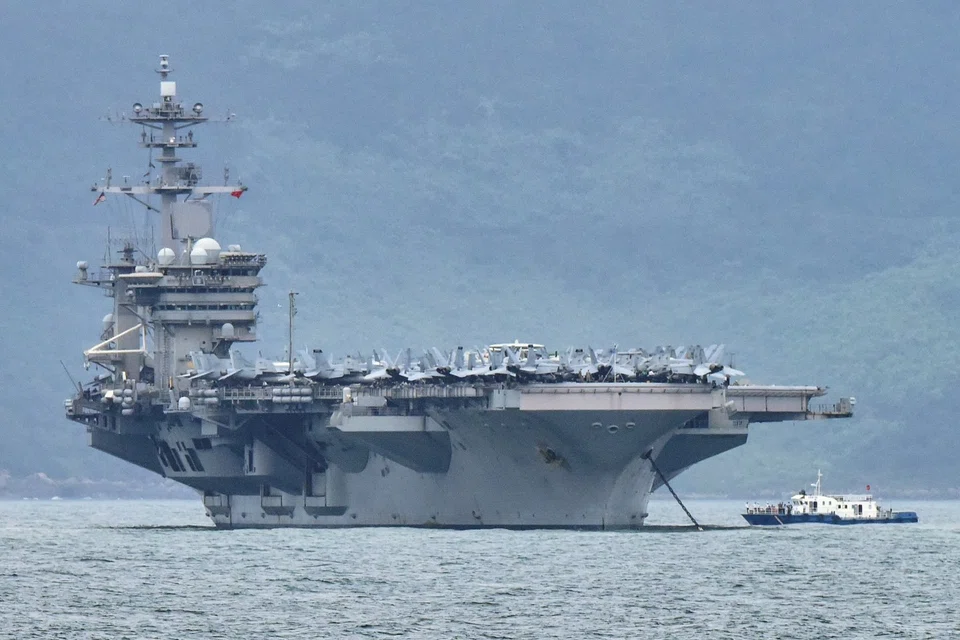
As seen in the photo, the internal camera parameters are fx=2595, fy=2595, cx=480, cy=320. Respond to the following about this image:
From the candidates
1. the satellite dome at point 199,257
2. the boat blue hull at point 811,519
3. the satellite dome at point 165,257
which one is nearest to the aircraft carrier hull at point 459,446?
the satellite dome at point 165,257

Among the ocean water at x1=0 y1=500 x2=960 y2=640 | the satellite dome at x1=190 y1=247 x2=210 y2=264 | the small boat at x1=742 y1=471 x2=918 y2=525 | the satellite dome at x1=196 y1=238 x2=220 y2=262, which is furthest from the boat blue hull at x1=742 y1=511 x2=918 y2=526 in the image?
the satellite dome at x1=190 y1=247 x2=210 y2=264

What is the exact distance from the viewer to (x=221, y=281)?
7019cm

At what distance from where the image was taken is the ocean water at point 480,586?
40.8 metres

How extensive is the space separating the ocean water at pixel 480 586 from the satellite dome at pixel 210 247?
919 centimetres

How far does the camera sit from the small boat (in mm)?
83312

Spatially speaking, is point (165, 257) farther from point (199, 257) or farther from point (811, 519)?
point (811, 519)

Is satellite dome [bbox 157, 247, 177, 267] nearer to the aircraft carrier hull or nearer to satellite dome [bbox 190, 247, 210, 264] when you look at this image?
satellite dome [bbox 190, 247, 210, 264]

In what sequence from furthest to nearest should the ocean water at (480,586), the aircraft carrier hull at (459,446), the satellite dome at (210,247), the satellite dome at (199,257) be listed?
the satellite dome at (210,247) < the satellite dome at (199,257) < the aircraft carrier hull at (459,446) < the ocean water at (480,586)

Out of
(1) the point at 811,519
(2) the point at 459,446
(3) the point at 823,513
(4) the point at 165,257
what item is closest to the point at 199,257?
(4) the point at 165,257

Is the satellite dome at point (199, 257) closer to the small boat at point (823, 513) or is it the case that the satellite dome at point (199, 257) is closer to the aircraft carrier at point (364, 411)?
the aircraft carrier at point (364, 411)

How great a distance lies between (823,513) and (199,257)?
25655mm

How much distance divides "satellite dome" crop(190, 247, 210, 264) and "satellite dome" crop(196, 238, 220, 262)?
13 centimetres

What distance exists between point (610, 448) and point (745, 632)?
62.2 feet

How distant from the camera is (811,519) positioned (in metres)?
84.3
